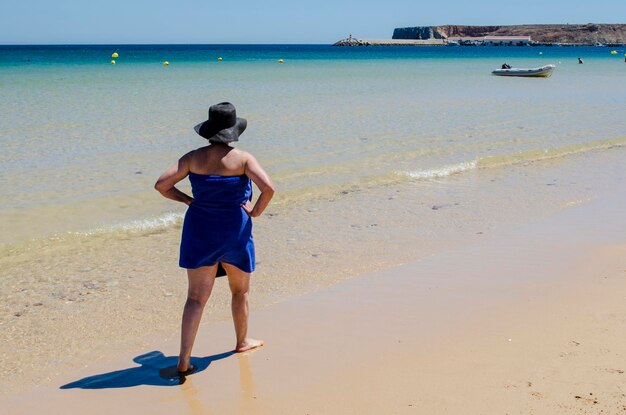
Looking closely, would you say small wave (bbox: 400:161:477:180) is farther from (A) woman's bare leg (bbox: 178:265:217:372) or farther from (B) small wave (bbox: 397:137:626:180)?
(A) woman's bare leg (bbox: 178:265:217:372)

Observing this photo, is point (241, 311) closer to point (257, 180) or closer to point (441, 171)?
point (257, 180)

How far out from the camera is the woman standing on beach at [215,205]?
14.1 ft

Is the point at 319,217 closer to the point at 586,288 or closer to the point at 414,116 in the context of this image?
the point at 586,288

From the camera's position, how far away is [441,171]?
1224 centimetres

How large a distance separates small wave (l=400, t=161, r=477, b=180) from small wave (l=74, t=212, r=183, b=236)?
4296mm

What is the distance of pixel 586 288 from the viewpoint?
19.3 ft


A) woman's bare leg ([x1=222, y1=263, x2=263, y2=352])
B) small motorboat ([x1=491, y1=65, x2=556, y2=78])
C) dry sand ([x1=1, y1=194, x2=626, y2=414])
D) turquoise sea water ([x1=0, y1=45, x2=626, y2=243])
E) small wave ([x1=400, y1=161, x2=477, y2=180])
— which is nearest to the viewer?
dry sand ([x1=1, y1=194, x2=626, y2=414])

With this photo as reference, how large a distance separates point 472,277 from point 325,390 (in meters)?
2.45

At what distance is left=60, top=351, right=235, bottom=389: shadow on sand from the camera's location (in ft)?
14.5

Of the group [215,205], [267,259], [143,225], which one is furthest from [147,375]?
[143,225]

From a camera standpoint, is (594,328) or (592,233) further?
(592,233)

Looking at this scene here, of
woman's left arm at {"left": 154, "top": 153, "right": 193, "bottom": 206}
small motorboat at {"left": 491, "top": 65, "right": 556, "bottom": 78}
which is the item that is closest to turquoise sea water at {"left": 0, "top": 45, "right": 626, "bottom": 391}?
woman's left arm at {"left": 154, "top": 153, "right": 193, "bottom": 206}

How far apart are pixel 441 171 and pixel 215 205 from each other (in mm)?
8325

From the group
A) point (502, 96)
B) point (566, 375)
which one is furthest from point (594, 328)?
point (502, 96)
